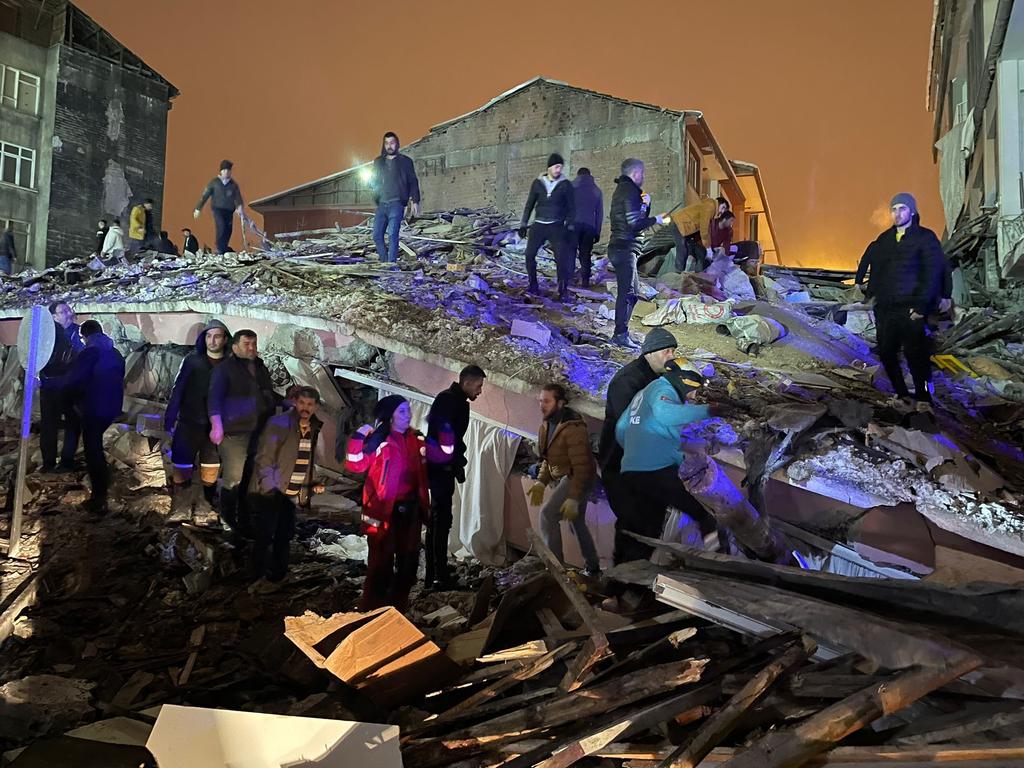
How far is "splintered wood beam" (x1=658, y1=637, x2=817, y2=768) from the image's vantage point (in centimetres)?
196

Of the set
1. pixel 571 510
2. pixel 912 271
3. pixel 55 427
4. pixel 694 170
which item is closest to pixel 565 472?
pixel 571 510

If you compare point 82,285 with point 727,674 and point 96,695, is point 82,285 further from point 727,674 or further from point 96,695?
point 727,674

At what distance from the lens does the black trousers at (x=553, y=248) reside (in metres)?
7.38

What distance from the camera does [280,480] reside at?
5.08m

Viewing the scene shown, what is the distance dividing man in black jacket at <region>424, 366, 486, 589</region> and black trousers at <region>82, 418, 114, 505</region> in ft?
9.75

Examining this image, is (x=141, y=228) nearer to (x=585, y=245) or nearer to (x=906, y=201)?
(x=585, y=245)

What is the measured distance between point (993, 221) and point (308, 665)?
9.02 m

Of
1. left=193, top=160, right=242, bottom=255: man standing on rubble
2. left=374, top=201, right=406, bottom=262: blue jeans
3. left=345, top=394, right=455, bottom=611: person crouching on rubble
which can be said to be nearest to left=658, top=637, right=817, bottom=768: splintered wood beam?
left=345, top=394, right=455, bottom=611: person crouching on rubble

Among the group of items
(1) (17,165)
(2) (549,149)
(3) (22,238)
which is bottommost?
(3) (22,238)

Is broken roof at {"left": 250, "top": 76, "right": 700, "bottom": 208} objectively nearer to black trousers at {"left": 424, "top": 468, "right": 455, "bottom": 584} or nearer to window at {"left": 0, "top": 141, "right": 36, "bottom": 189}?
window at {"left": 0, "top": 141, "right": 36, "bottom": 189}

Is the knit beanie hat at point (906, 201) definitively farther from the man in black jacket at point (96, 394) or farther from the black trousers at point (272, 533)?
the man in black jacket at point (96, 394)

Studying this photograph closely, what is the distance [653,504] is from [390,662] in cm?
184

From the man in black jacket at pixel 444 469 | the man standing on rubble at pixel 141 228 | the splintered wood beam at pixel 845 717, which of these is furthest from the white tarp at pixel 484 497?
the man standing on rubble at pixel 141 228

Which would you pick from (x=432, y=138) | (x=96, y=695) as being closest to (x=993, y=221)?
(x=96, y=695)
